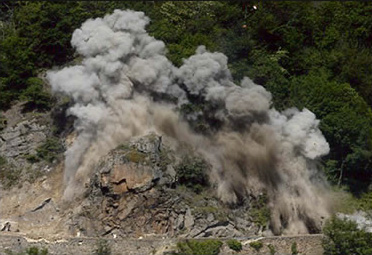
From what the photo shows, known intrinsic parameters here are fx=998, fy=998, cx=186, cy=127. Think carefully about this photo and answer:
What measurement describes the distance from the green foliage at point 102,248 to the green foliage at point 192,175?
5832 mm

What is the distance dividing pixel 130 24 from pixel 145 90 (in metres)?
3.76

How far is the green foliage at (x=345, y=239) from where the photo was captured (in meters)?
38.0

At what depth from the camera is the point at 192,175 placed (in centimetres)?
4334

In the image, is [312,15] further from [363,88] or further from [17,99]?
[17,99]

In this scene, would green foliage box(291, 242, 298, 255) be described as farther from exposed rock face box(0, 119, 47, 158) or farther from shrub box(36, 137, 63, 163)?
exposed rock face box(0, 119, 47, 158)

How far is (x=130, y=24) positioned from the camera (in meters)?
48.5

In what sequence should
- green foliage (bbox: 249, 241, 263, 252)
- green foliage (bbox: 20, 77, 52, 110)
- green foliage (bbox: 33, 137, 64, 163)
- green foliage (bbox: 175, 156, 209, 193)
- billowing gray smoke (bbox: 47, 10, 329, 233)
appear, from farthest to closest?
green foliage (bbox: 20, 77, 52, 110), green foliage (bbox: 33, 137, 64, 163), billowing gray smoke (bbox: 47, 10, 329, 233), green foliage (bbox: 175, 156, 209, 193), green foliage (bbox: 249, 241, 263, 252)

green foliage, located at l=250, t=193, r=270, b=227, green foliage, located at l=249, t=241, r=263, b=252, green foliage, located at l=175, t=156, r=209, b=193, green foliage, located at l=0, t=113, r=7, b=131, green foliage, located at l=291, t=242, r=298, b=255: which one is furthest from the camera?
green foliage, located at l=0, t=113, r=7, b=131

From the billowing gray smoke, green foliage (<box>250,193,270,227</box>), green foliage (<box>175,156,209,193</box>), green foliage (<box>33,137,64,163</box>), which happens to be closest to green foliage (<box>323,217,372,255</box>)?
green foliage (<box>250,193,270,227</box>)

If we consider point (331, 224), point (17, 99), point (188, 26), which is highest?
point (331, 224)

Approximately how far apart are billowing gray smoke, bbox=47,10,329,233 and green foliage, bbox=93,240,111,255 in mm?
5041

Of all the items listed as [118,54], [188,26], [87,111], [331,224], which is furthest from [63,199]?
[188,26]

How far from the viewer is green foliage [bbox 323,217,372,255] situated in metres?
38.0

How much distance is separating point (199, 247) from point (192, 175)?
563 cm
